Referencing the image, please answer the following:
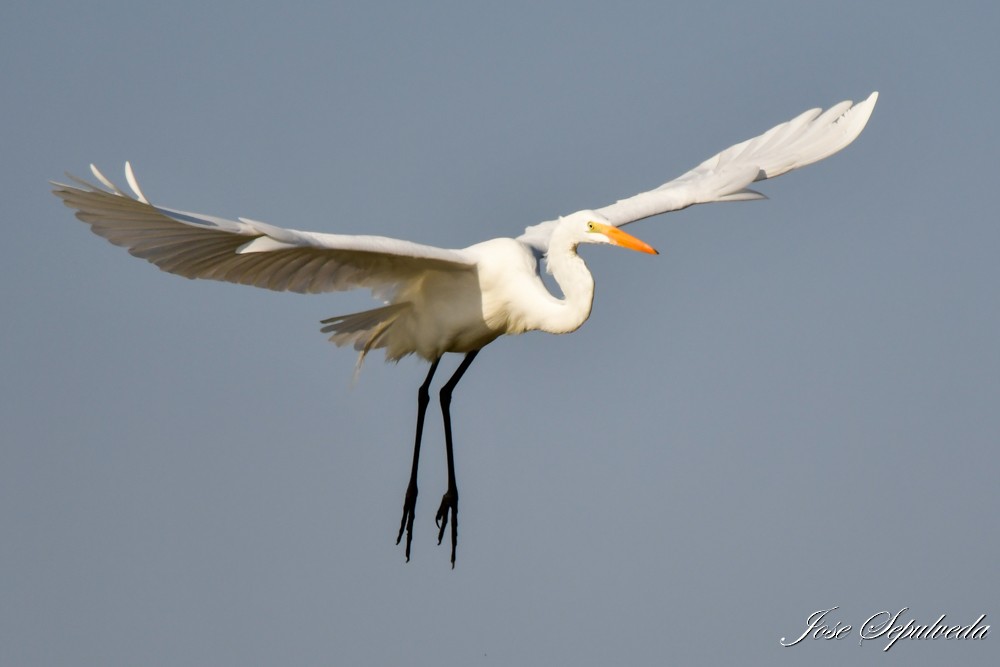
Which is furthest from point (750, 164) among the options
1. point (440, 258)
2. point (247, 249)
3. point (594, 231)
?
point (247, 249)

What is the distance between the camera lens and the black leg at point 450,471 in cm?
1330

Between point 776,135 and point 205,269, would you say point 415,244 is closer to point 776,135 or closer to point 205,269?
point 205,269

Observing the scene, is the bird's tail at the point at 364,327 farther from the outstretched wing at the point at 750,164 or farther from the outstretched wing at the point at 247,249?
the outstretched wing at the point at 750,164

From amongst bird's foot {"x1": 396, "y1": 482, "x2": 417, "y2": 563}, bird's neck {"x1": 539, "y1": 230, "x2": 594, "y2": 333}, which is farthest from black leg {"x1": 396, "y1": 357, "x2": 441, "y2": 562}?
bird's neck {"x1": 539, "y1": 230, "x2": 594, "y2": 333}

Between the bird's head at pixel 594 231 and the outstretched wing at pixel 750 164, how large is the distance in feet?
5.82

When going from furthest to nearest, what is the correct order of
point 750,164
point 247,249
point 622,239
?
1. point 750,164
2. point 622,239
3. point 247,249

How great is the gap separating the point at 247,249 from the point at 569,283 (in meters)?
2.66

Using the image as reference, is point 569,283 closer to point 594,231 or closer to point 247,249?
point 594,231

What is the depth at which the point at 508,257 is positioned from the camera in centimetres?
1251

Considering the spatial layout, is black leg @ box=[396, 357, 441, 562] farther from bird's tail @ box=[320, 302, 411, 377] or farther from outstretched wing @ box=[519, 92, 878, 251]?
outstretched wing @ box=[519, 92, 878, 251]

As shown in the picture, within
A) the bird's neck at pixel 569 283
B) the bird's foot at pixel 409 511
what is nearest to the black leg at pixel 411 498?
the bird's foot at pixel 409 511

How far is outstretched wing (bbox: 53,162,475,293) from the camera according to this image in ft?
33.2

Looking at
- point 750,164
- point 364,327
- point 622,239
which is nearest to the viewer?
point 622,239

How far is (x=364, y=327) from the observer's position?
13195mm
